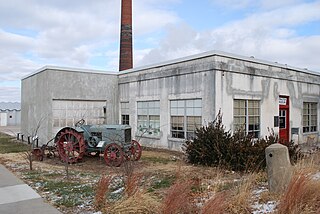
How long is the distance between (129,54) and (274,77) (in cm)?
1458

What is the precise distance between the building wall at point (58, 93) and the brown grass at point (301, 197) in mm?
14197

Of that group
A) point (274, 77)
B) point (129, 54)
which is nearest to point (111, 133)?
point (274, 77)

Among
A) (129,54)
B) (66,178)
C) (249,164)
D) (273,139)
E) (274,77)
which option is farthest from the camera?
(129,54)

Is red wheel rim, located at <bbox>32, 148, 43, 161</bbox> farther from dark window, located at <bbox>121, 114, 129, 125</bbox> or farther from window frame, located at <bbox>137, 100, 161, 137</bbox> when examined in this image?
dark window, located at <bbox>121, 114, 129, 125</bbox>

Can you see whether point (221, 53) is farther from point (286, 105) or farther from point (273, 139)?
point (286, 105)

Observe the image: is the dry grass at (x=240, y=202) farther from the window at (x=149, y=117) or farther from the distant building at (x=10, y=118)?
the distant building at (x=10, y=118)

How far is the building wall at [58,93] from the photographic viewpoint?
17.1 meters

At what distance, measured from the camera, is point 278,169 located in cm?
639

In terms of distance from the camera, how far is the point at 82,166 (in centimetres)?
1153

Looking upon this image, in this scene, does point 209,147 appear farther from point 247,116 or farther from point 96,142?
point 247,116

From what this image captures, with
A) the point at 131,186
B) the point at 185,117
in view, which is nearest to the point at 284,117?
the point at 185,117

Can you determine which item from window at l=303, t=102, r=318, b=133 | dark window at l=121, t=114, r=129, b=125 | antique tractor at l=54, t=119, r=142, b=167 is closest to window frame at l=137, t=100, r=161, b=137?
dark window at l=121, t=114, r=129, b=125

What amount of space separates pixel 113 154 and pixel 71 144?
5.65ft

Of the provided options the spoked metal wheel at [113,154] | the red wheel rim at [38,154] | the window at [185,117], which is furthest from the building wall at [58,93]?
the spoked metal wheel at [113,154]
